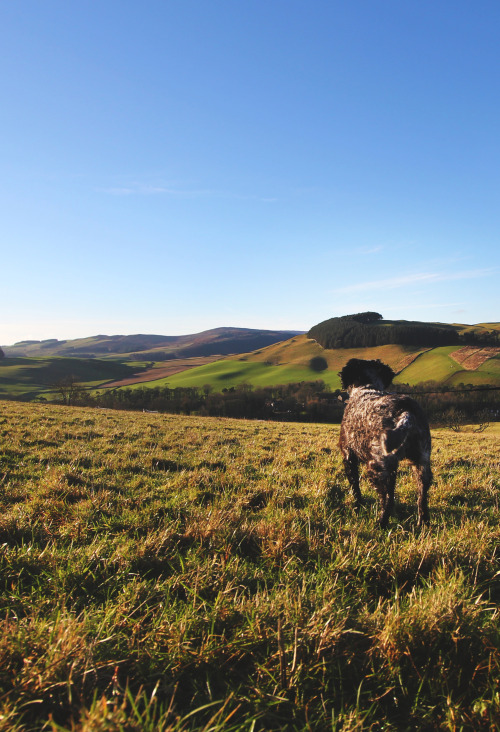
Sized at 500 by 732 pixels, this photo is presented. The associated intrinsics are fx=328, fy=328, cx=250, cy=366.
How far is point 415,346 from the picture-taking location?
93.9 meters

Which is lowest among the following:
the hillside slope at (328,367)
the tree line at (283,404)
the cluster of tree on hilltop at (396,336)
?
the tree line at (283,404)

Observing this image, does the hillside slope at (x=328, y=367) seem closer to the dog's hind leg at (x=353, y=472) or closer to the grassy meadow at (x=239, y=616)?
the dog's hind leg at (x=353, y=472)

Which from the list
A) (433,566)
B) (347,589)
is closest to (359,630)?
(347,589)

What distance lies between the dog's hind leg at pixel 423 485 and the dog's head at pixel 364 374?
200 centimetres

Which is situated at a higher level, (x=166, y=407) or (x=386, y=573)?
(x=386, y=573)

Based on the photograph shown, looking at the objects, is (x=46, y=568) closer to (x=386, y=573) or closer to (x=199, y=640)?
(x=199, y=640)

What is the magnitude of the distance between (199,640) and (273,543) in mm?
1358

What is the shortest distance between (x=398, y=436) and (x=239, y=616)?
251 centimetres

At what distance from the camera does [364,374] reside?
586cm

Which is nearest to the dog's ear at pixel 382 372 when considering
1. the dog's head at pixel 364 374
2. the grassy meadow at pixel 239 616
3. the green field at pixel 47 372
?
the dog's head at pixel 364 374

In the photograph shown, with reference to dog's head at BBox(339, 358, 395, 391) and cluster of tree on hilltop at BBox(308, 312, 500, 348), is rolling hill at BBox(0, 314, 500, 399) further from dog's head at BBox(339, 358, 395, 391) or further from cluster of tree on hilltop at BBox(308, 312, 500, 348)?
dog's head at BBox(339, 358, 395, 391)

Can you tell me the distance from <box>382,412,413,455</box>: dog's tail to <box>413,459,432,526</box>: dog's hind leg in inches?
17.6

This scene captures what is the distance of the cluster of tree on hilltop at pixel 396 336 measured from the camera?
315 ft

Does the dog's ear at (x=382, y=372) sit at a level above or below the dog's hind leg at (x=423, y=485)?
above
